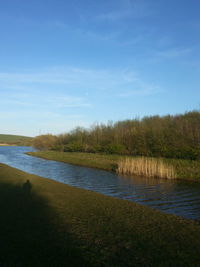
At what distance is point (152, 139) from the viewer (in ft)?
110

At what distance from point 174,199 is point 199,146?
14880mm

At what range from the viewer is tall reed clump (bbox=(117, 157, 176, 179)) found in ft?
72.6

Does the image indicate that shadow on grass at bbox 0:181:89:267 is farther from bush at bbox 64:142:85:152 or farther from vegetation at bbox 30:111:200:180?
bush at bbox 64:142:85:152

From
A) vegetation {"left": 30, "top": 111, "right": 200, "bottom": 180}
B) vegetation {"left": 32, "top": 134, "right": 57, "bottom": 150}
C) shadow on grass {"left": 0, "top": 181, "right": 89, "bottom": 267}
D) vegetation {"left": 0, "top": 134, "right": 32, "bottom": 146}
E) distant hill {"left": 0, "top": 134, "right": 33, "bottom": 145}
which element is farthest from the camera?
distant hill {"left": 0, "top": 134, "right": 33, "bottom": 145}

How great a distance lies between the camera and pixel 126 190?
16.6 metres

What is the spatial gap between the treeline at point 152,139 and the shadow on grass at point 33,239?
2165 cm

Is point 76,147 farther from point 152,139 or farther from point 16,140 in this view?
point 16,140

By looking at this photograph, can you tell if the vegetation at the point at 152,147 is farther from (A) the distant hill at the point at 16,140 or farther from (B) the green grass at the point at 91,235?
(A) the distant hill at the point at 16,140

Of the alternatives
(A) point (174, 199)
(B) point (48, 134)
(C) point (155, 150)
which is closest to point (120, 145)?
(C) point (155, 150)

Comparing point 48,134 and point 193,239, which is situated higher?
point 48,134

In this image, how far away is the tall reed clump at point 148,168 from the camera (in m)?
22.1

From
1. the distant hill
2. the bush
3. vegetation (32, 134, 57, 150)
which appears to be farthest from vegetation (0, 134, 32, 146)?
the bush

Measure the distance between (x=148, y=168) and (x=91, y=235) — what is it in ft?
56.0

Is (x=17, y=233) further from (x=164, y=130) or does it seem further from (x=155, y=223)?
(x=164, y=130)
